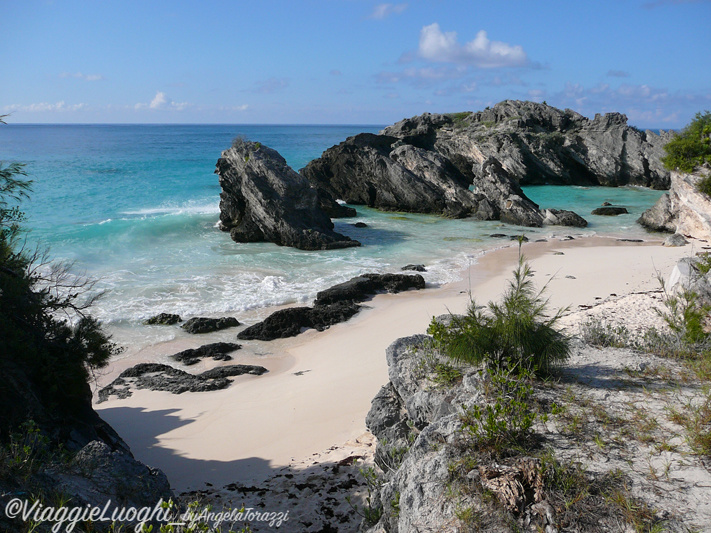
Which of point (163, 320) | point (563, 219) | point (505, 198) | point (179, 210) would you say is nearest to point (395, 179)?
point (505, 198)

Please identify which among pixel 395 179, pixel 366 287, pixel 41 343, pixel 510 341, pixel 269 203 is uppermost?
pixel 395 179

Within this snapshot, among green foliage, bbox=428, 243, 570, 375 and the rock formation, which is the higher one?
the rock formation

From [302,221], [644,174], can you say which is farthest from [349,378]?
[644,174]

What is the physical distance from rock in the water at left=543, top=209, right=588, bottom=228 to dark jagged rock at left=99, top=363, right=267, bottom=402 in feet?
79.2

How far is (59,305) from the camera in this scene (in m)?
7.59

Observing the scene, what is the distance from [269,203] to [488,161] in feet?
53.6

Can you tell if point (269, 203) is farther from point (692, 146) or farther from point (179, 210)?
point (692, 146)

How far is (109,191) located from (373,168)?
75.5ft

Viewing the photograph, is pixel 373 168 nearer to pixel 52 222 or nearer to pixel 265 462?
pixel 52 222

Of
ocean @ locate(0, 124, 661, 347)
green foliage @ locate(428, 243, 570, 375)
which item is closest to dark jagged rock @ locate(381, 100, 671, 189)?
ocean @ locate(0, 124, 661, 347)

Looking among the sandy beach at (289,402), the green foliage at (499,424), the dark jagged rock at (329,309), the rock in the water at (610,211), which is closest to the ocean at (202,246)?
the rock in the water at (610,211)

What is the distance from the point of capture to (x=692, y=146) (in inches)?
887

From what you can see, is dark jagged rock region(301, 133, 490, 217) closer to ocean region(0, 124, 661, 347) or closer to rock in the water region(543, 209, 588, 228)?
ocean region(0, 124, 661, 347)

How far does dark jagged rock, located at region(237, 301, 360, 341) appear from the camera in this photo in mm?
13961
